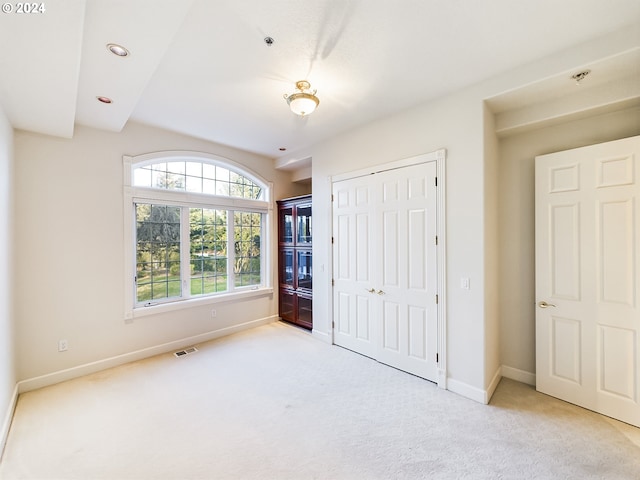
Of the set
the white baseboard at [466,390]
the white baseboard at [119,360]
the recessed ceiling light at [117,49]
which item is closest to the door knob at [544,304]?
the white baseboard at [466,390]

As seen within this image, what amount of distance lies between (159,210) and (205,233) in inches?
28.1

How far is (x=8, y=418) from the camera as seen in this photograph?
2.23 m

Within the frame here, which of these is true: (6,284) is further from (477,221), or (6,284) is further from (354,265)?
(477,221)

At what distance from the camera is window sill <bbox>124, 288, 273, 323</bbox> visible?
11.4 feet

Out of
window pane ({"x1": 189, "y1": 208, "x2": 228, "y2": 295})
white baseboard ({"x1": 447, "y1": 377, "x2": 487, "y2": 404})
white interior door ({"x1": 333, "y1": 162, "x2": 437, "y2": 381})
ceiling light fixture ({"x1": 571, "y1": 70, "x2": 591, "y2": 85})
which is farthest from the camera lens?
window pane ({"x1": 189, "y1": 208, "x2": 228, "y2": 295})

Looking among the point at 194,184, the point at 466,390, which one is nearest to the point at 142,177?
the point at 194,184

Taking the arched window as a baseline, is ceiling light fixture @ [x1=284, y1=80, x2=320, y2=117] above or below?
above

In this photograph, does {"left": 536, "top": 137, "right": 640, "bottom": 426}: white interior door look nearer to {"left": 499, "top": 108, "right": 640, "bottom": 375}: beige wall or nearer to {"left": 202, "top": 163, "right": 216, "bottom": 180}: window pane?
{"left": 499, "top": 108, "right": 640, "bottom": 375}: beige wall

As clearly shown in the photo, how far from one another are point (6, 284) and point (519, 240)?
16.3 feet

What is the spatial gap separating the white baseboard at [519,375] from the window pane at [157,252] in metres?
4.32

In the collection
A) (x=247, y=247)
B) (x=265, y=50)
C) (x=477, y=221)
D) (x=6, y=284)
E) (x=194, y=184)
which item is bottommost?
(x=6, y=284)

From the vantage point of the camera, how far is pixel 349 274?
3740 mm

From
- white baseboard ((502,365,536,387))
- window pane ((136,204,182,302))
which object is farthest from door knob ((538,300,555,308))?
window pane ((136,204,182,302))

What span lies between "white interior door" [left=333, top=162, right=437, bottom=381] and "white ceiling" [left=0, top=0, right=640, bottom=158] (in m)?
0.99
